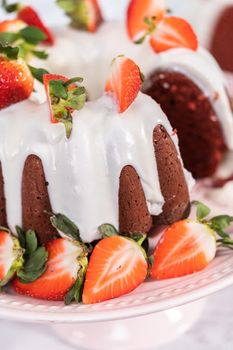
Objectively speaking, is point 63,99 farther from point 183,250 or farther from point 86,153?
point 183,250

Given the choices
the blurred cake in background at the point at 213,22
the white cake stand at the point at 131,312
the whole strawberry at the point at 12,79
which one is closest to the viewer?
the white cake stand at the point at 131,312

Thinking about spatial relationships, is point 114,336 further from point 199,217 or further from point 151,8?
point 151,8

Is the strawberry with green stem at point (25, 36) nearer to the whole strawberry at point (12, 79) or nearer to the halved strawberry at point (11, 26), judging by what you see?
the halved strawberry at point (11, 26)

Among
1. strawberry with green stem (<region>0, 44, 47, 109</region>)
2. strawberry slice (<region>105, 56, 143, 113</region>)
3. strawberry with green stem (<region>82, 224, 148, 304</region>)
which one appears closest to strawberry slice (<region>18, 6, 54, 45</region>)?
strawberry with green stem (<region>0, 44, 47, 109</region>)

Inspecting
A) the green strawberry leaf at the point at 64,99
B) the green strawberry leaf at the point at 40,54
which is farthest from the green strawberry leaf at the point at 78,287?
the green strawberry leaf at the point at 40,54

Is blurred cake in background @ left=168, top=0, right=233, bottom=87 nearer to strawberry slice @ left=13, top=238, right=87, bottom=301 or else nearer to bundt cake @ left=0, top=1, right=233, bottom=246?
bundt cake @ left=0, top=1, right=233, bottom=246

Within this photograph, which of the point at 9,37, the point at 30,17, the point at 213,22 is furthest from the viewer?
the point at 213,22

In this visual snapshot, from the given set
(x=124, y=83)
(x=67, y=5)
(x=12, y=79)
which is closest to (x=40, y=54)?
(x=67, y=5)
